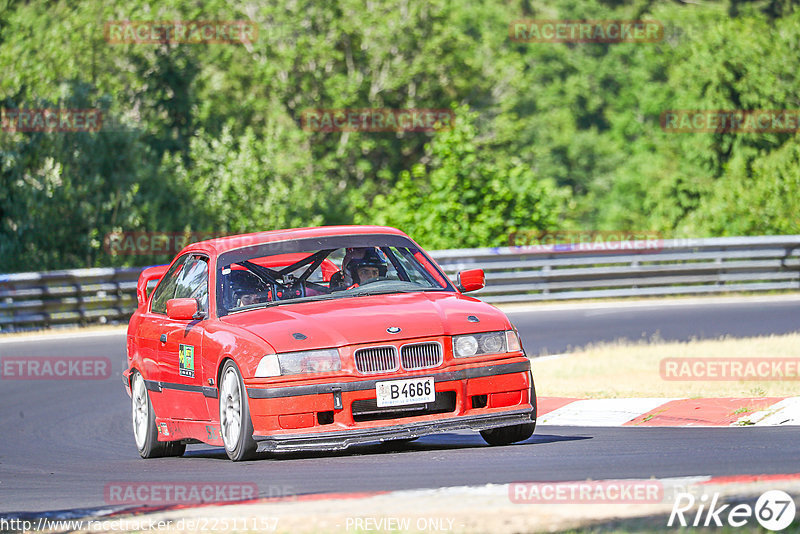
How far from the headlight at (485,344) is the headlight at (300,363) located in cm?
77

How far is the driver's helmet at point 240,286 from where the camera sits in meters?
8.90

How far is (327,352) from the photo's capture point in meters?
7.81

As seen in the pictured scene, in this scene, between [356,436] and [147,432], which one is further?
[147,432]

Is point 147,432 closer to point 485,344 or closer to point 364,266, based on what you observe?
point 364,266

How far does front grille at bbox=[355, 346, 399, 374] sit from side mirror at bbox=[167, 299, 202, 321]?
56.7 inches

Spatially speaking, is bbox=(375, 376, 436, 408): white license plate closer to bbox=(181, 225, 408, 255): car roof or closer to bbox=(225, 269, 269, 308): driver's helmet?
bbox=(225, 269, 269, 308): driver's helmet

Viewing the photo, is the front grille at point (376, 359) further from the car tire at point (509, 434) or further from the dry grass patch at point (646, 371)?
the dry grass patch at point (646, 371)

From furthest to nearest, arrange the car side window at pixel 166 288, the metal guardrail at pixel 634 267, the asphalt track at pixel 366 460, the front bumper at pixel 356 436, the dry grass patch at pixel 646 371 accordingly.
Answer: the metal guardrail at pixel 634 267 < the dry grass patch at pixel 646 371 < the car side window at pixel 166 288 < the front bumper at pixel 356 436 < the asphalt track at pixel 366 460

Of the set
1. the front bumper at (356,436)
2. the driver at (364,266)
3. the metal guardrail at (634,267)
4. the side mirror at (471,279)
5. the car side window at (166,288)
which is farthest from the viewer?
the metal guardrail at (634,267)

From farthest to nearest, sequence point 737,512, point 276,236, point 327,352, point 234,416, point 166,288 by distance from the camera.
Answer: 1. point 166,288
2. point 276,236
3. point 234,416
4. point 327,352
5. point 737,512

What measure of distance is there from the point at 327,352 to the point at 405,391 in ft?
1.72

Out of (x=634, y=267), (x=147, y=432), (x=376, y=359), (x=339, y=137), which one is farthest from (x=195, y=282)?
(x=339, y=137)

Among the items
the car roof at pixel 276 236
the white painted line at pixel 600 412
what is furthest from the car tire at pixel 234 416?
the white painted line at pixel 600 412

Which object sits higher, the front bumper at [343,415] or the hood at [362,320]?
the hood at [362,320]
